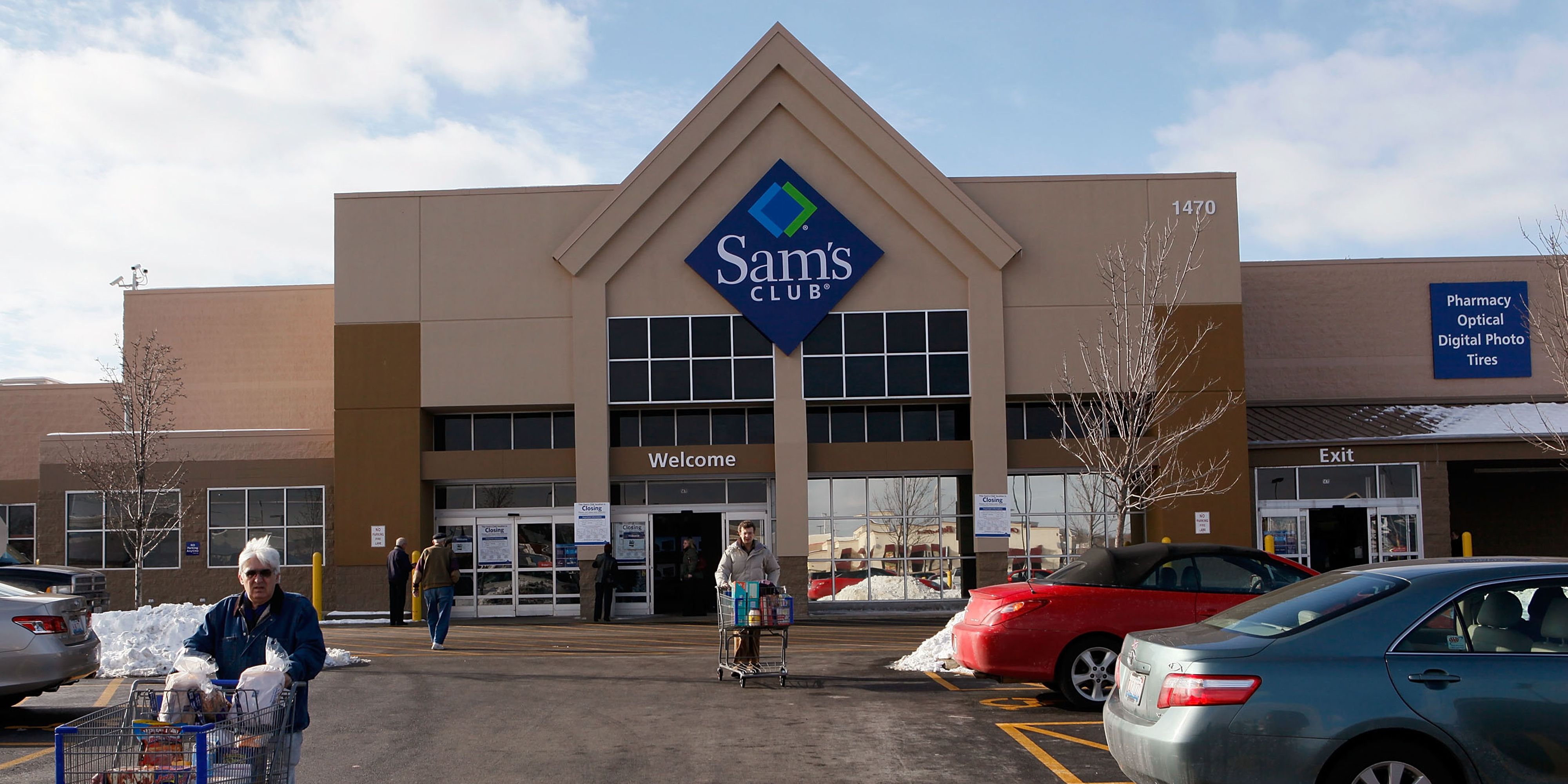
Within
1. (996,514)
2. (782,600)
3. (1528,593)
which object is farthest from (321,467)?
(1528,593)

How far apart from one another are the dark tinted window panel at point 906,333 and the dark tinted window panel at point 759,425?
295 centimetres

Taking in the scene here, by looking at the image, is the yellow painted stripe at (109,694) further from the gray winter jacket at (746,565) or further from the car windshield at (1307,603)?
the car windshield at (1307,603)

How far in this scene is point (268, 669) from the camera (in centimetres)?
552

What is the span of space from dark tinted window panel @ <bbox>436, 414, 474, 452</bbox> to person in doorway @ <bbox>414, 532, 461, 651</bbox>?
313 inches

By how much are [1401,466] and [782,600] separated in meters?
18.0

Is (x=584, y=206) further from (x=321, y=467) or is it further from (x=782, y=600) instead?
(x=782, y=600)

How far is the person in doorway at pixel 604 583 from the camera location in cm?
2423

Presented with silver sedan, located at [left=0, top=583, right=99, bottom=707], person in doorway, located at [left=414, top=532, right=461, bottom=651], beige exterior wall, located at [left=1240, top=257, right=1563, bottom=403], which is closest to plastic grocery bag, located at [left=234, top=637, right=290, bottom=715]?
silver sedan, located at [left=0, top=583, right=99, bottom=707]

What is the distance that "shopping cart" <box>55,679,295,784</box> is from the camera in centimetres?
502

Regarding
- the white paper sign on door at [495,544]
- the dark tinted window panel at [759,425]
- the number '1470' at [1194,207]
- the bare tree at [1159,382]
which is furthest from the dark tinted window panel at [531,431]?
the number '1470' at [1194,207]

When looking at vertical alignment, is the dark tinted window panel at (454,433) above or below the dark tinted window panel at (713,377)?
below

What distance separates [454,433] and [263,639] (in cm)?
2122

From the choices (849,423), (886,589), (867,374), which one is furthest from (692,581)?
(867,374)

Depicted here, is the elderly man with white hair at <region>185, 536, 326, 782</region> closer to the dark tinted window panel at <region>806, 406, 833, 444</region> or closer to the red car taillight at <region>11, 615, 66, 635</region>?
the red car taillight at <region>11, 615, 66, 635</region>
